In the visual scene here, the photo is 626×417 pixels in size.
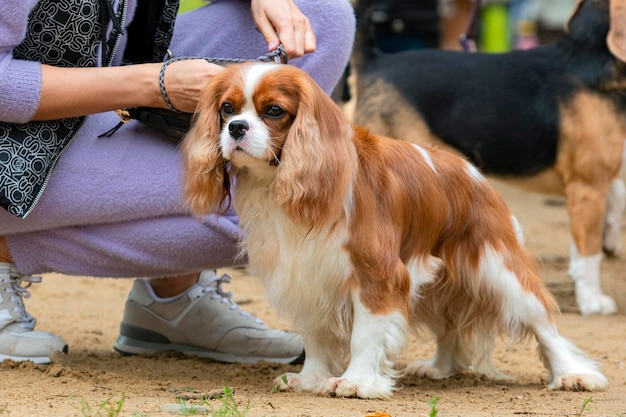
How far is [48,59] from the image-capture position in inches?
129

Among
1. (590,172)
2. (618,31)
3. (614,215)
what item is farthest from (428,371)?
(614,215)

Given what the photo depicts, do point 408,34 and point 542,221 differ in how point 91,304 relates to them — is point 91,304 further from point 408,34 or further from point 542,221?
point 408,34

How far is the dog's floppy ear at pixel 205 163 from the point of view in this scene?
9.46 feet

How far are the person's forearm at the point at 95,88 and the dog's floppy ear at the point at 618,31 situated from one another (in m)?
2.83

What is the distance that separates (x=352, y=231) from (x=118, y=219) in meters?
0.91

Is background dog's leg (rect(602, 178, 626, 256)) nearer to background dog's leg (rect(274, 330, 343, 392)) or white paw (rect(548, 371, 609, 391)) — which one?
white paw (rect(548, 371, 609, 391))

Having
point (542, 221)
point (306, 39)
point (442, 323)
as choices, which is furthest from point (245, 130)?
point (542, 221)

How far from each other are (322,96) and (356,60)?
2992 millimetres

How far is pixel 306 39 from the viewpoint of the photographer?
10.7ft

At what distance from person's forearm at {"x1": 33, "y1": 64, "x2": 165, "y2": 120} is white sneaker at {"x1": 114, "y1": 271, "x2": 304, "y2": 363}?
3.06 ft

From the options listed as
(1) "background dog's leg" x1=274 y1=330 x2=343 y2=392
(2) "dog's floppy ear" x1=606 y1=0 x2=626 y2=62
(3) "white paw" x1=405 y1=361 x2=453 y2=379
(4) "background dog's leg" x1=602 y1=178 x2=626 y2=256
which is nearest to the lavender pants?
(1) "background dog's leg" x1=274 y1=330 x2=343 y2=392

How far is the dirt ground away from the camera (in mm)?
2830

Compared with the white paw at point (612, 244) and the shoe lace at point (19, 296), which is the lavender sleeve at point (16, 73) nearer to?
the shoe lace at point (19, 296)

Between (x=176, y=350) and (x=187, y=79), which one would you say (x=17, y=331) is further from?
(x=187, y=79)
